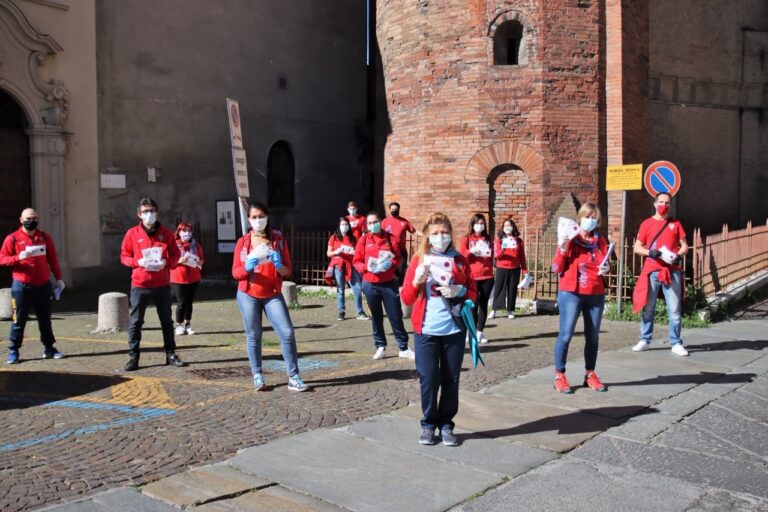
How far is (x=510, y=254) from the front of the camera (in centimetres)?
1249

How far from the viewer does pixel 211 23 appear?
2089 centimetres

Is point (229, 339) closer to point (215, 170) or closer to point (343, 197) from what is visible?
point (215, 170)

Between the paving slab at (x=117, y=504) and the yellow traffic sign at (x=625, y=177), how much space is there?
9.87 meters

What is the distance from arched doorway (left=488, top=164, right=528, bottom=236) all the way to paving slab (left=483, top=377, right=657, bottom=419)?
10.4m

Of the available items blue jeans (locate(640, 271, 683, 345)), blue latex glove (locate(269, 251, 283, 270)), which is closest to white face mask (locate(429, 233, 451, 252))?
blue latex glove (locate(269, 251, 283, 270))

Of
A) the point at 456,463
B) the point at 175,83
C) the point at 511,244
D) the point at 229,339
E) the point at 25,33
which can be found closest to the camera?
the point at 456,463

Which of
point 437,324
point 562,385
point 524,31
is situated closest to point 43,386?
point 437,324

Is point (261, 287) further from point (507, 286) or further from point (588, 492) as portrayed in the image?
point (507, 286)

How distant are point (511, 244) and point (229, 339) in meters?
4.80

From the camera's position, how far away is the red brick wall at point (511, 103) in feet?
57.4

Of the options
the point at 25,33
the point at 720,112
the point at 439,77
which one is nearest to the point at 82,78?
the point at 25,33

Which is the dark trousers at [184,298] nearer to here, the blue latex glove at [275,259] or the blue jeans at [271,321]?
the blue jeans at [271,321]

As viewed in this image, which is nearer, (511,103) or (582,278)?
(582,278)

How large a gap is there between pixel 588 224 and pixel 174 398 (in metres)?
4.31
